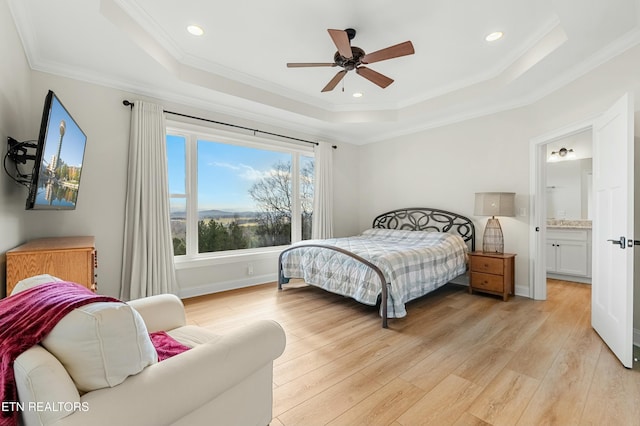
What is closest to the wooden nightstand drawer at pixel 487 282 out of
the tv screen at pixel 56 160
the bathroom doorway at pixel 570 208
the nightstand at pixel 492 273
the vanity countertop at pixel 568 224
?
the nightstand at pixel 492 273

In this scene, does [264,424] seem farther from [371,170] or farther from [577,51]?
[371,170]

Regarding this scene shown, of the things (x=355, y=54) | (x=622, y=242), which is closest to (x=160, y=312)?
(x=355, y=54)

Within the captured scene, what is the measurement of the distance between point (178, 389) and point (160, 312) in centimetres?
96

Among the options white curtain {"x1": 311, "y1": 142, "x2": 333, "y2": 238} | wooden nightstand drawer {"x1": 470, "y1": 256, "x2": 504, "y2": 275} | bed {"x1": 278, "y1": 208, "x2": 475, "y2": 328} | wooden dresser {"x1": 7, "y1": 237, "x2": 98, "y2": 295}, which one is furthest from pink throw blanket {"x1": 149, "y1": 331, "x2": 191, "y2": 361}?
wooden nightstand drawer {"x1": 470, "y1": 256, "x2": 504, "y2": 275}

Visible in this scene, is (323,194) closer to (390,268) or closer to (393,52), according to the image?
(390,268)

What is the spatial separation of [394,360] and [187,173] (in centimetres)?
354

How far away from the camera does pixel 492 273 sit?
12.8 feet

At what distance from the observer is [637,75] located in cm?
255

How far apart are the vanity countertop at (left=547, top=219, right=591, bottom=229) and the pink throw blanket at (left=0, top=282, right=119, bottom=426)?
6260 millimetres

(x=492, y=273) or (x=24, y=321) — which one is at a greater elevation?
(x=24, y=321)

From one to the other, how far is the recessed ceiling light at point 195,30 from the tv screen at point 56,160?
136 cm

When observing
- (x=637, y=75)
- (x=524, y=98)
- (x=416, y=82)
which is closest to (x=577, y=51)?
(x=637, y=75)

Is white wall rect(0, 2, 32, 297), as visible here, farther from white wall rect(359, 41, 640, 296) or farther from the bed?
white wall rect(359, 41, 640, 296)

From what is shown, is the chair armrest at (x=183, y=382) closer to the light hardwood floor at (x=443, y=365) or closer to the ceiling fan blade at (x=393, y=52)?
the light hardwood floor at (x=443, y=365)
